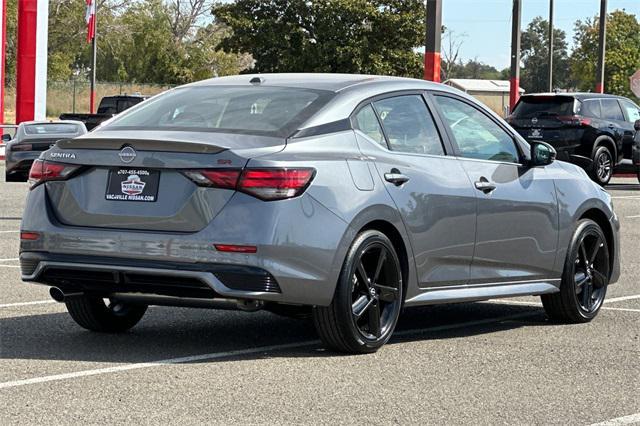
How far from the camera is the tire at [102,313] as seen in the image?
830 centimetres

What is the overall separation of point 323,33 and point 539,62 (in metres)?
115

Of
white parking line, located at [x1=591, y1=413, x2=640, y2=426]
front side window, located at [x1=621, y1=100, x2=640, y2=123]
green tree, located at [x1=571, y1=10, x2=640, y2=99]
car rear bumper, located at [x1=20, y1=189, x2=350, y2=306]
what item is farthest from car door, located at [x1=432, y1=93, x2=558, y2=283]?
green tree, located at [x1=571, y1=10, x2=640, y2=99]

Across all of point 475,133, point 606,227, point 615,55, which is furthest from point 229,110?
point 615,55

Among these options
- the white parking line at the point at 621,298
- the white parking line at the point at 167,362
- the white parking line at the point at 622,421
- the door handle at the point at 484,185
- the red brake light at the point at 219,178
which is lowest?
the white parking line at the point at 167,362

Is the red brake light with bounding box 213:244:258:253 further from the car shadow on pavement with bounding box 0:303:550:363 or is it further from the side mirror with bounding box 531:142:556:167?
the side mirror with bounding box 531:142:556:167

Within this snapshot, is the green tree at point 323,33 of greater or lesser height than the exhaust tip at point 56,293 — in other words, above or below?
above

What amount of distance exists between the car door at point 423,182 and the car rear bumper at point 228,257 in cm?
66

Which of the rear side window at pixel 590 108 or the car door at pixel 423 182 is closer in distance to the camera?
the car door at pixel 423 182

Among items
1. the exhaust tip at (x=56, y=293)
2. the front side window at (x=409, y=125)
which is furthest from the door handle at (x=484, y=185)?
the exhaust tip at (x=56, y=293)

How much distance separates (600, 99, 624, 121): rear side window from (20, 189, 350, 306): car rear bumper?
2204 cm

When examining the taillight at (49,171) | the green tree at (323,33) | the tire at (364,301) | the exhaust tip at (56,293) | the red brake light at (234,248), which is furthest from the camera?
the green tree at (323,33)

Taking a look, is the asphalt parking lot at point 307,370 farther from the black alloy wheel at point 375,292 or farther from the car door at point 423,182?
the car door at point 423,182

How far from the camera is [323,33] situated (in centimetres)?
6656

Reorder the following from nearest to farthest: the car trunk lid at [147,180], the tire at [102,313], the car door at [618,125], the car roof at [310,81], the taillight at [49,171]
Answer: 1. the car trunk lid at [147,180]
2. the taillight at [49,171]
3. the car roof at [310,81]
4. the tire at [102,313]
5. the car door at [618,125]
